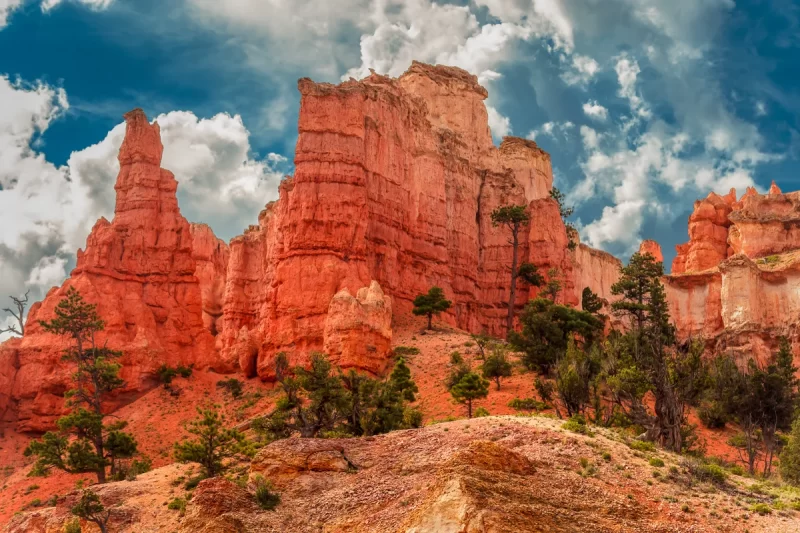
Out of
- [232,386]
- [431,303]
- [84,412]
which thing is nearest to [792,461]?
[431,303]

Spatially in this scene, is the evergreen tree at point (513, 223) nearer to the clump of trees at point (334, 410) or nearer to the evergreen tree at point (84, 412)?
the evergreen tree at point (84, 412)

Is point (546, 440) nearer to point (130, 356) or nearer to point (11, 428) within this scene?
point (130, 356)

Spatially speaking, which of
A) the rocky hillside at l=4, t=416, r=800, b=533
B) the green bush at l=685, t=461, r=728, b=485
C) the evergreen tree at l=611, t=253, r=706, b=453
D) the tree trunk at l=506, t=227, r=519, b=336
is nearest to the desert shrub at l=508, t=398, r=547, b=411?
the evergreen tree at l=611, t=253, r=706, b=453

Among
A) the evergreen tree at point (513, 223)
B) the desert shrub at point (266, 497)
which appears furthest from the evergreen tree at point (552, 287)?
the desert shrub at point (266, 497)

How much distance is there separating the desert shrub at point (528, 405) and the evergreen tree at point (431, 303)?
783 inches

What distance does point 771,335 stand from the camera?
60.2 meters

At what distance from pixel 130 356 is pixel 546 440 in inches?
1621

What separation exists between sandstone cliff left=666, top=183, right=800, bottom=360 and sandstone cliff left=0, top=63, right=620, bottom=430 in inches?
506

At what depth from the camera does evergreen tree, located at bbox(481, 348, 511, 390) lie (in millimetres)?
49000

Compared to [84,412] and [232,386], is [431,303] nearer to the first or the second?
[232,386]

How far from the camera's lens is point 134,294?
219ft

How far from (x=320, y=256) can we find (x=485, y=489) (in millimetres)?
40760

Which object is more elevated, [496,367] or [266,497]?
[496,367]

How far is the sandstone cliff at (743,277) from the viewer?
6066 centimetres
